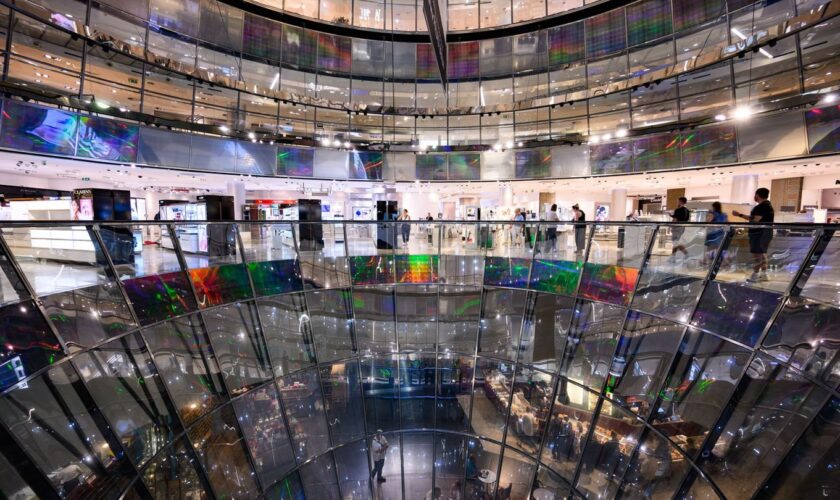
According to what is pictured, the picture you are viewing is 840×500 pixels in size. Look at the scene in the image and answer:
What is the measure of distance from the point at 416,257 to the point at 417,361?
4.10m

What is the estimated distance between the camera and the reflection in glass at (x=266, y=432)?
8789 millimetres

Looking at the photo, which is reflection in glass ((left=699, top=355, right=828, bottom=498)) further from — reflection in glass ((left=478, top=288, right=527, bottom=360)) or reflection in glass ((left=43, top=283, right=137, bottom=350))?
reflection in glass ((left=43, top=283, right=137, bottom=350))

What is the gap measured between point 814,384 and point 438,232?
9923mm

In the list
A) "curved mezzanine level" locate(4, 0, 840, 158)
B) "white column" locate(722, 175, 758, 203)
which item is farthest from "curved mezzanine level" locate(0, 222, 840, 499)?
"white column" locate(722, 175, 758, 203)

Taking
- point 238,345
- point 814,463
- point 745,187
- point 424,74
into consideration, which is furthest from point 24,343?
point 745,187

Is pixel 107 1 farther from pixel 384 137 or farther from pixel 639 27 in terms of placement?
pixel 639 27

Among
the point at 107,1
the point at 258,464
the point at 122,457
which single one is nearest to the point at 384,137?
the point at 107,1

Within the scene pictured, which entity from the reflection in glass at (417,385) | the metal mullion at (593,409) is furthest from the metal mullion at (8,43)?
the metal mullion at (593,409)

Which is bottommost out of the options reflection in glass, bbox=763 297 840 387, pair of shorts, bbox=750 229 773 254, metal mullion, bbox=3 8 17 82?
reflection in glass, bbox=763 297 840 387

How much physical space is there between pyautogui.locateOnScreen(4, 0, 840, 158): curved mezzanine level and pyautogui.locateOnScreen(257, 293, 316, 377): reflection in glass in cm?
992

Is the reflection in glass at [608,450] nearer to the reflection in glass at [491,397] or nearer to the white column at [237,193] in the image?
the reflection in glass at [491,397]

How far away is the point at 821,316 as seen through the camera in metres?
4.95

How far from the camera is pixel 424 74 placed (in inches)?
837

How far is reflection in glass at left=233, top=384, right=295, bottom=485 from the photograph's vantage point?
8789 mm
